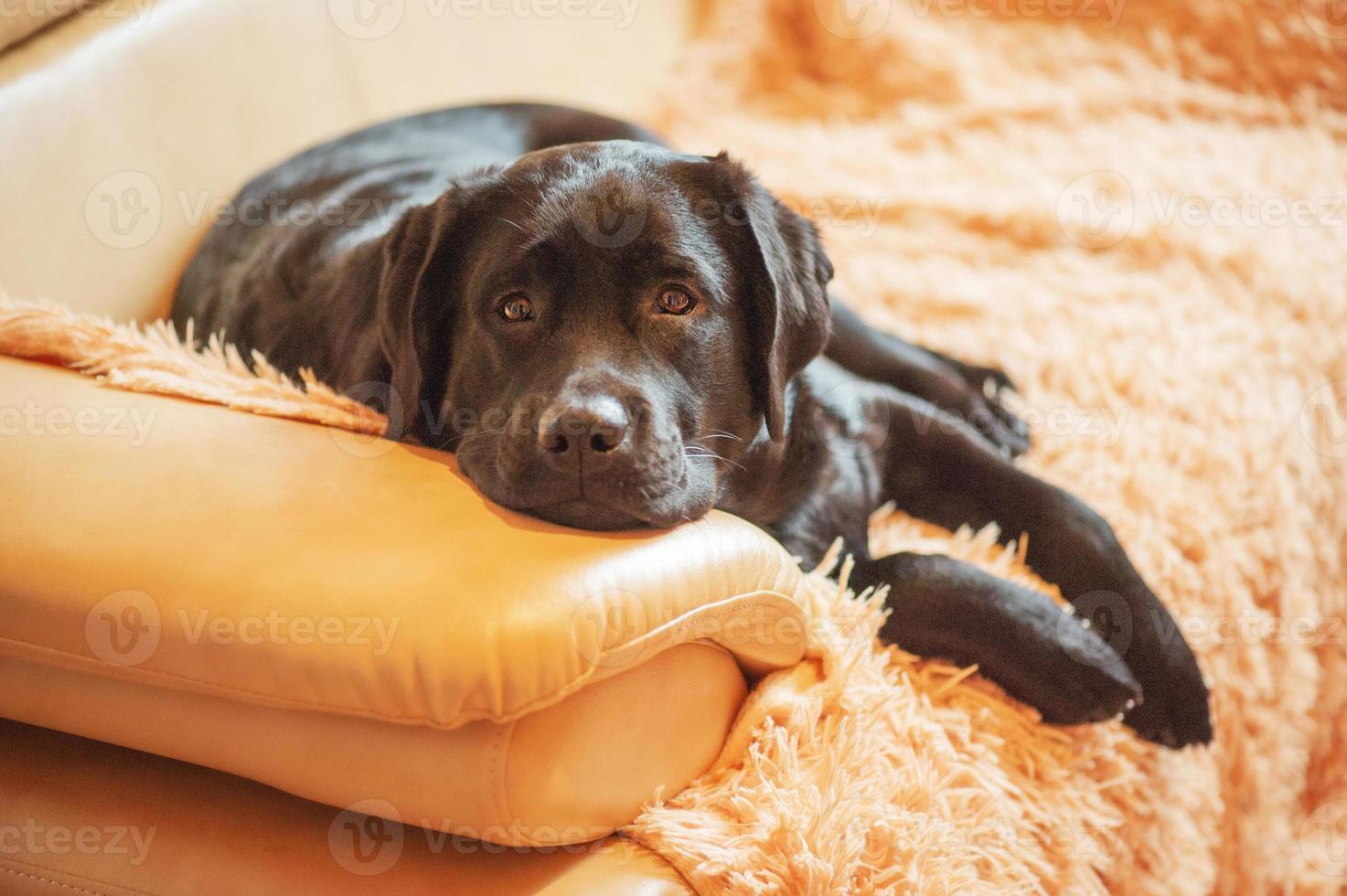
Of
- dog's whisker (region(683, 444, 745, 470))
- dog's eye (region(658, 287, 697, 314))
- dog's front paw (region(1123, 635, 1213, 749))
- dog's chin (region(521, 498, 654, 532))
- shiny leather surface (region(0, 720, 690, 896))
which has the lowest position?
dog's front paw (region(1123, 635, 1213, 749))

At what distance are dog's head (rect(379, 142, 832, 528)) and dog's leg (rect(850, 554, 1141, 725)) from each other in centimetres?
37

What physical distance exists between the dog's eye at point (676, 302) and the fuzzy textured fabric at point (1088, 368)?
535 mm

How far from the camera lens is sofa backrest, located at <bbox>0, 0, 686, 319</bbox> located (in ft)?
6.97

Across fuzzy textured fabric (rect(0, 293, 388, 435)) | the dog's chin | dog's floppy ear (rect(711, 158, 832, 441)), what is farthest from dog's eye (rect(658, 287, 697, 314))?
fuzzy textured fabric (rect(0, 293, 388, 435))

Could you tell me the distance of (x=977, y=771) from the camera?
5.14 ft

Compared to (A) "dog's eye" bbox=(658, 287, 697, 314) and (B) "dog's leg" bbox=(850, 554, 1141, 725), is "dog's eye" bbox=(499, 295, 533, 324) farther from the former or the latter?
(B) "dog's leg" bbox=(850, 554, 1141, 725)

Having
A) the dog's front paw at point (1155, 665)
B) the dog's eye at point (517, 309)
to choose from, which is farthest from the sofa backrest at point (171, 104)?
the dog's front paw at point (1155, 665)

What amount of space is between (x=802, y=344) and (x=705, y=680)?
2.09 feet

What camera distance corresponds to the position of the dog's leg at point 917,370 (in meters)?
2.43

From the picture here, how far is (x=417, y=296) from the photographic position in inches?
69.7

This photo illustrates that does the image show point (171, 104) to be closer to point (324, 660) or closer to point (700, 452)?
point (700, 452)

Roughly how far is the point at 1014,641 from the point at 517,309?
0.95 meters

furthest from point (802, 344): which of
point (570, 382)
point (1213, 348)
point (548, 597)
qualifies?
point (1213, 348)

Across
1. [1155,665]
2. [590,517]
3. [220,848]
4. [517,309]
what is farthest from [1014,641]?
[220,848]
